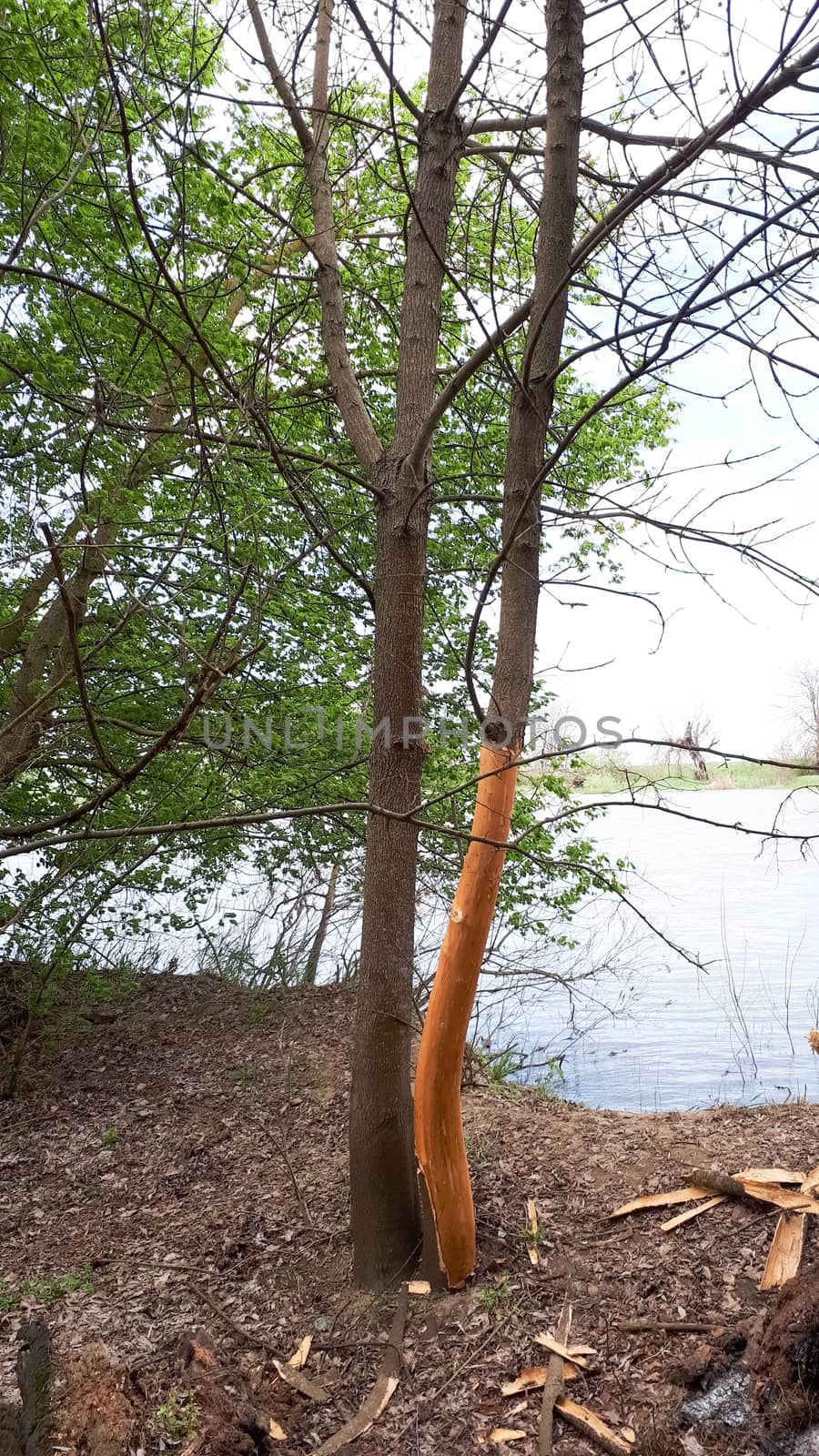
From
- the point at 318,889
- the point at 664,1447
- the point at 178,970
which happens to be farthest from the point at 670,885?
the point at 664,1447

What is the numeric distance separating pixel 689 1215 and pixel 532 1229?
1.76 ft

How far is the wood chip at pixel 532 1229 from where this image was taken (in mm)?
3086

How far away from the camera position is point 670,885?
28.8 ft

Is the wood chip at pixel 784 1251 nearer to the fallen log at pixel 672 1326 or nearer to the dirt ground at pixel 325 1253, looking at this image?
the dirt ground at pixel 325 1253

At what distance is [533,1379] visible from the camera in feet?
8.51

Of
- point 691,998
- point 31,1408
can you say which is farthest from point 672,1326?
point 691,998

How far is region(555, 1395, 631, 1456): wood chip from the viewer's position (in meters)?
2.31

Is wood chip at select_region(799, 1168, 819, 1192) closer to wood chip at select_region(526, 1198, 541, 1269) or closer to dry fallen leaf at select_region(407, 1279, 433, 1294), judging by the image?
wood chip at select_region(526, 1198, 541, 1269)

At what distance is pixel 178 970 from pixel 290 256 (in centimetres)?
509

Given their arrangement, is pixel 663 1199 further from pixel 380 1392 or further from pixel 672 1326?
pixel 380 1392

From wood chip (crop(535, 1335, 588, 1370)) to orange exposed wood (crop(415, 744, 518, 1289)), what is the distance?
0.43 metres

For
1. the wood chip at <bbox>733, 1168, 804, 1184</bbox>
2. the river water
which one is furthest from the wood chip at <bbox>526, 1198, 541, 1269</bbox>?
the river water

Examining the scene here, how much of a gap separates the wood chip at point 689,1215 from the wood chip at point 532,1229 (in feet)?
1.40

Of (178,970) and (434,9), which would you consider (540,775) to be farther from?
(434,9)
